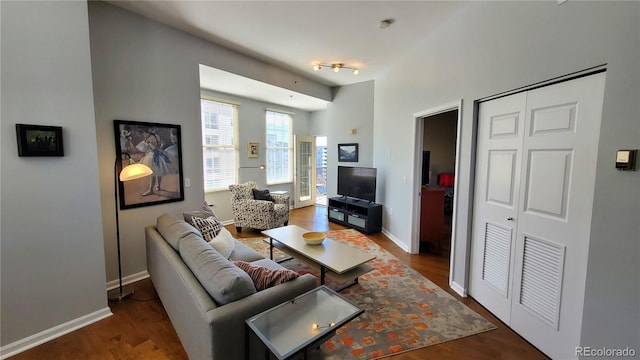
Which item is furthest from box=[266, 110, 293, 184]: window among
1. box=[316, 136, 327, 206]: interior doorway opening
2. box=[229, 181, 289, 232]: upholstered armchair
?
box=[229, 181, 289, 232]: upholstered armchair

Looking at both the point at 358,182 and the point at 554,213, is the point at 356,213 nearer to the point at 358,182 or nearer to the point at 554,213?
the point at 358,182

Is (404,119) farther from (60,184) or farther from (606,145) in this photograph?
(60,184)

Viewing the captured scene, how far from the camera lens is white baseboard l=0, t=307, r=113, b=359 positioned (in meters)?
1.81

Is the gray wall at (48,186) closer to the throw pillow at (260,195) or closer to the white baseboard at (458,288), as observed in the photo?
the throw pillow at (260,195)

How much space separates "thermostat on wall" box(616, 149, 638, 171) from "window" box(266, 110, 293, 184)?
5.62m

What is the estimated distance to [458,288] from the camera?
105 inches

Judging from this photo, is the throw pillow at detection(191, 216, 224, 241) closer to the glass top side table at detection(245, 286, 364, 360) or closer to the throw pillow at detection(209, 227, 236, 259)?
the throw pillow at detection(209, 227, 236, 259)

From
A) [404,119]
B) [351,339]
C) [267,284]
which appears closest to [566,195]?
[351,339]

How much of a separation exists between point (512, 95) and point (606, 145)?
2.78ft

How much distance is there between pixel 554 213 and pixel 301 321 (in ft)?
6.18

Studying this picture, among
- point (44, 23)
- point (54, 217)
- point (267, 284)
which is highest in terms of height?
point (44, 23)

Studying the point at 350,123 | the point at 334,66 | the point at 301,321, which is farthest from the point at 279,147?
the point at 301,321

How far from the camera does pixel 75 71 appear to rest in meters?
2.00

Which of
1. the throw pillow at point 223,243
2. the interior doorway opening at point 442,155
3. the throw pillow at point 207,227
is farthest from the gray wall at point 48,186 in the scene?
the interior doorway opening at point 442,155
